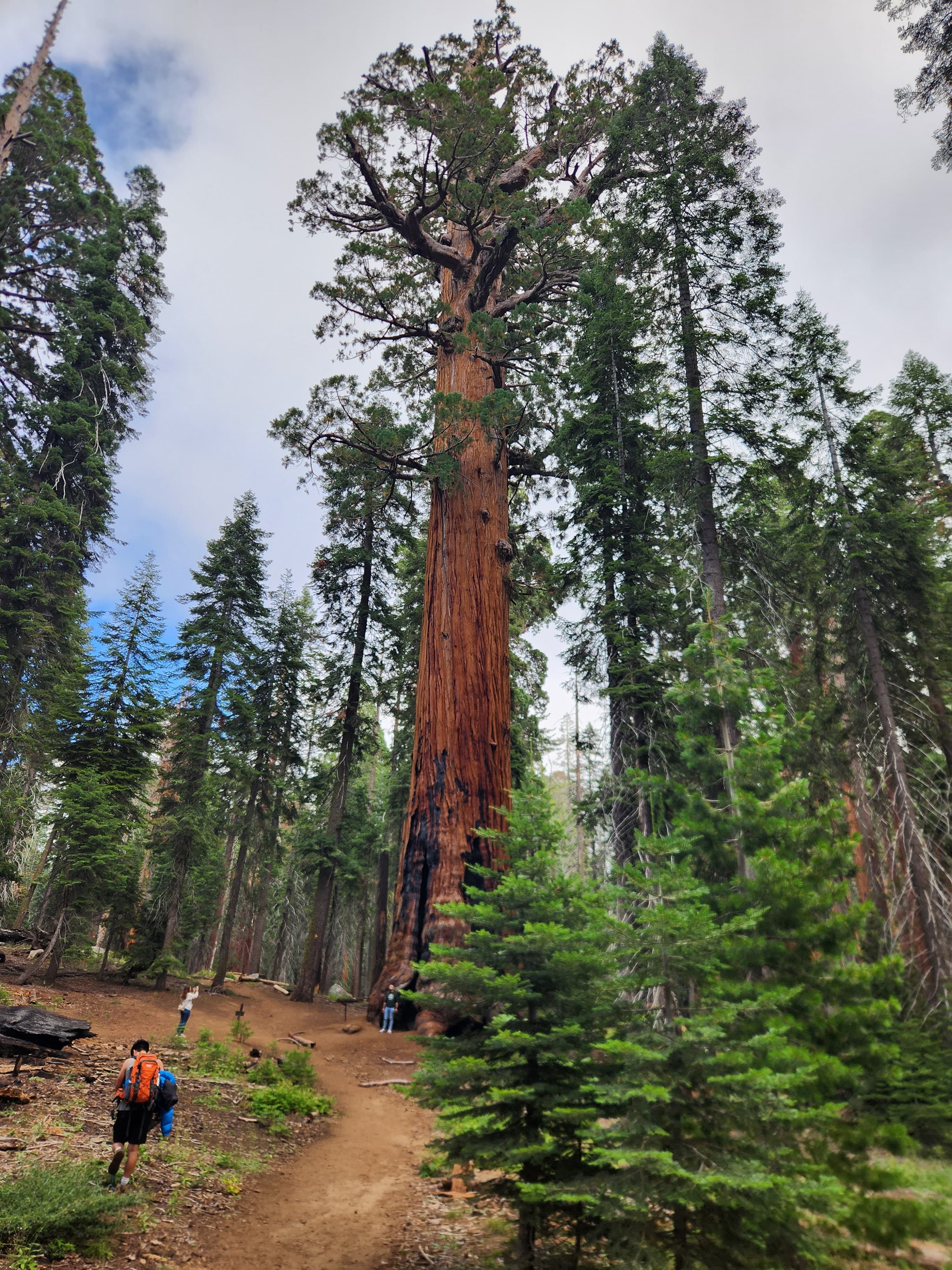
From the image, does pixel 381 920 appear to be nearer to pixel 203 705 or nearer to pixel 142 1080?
pixel 203 705

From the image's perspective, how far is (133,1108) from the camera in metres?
5.62

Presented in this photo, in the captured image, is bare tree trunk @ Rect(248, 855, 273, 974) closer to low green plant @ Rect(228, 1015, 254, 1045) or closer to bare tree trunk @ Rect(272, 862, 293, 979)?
bare tree trunk @ Rect(272, 862, 293, 979)

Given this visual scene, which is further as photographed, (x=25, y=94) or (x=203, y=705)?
(x=203, y=705)

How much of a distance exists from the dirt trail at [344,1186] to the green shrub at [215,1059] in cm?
129

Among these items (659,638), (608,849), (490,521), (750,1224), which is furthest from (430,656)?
(750,1224)

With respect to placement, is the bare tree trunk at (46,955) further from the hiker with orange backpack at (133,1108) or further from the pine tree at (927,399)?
the pine tree at (927,399)

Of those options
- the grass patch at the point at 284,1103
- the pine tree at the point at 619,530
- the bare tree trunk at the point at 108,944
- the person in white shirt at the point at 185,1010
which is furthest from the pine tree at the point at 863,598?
Result: the bare tree trunk at the point at 108,944

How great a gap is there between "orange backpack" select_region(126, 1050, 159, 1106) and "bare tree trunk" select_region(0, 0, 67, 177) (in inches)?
694

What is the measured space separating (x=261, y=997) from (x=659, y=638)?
17.5 meters

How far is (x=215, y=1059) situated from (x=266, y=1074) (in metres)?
1.06

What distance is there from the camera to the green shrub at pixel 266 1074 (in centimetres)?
929

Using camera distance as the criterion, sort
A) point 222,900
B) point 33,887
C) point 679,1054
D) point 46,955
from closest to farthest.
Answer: point 679,1054
point 46,955
point 33,887
point 222,900

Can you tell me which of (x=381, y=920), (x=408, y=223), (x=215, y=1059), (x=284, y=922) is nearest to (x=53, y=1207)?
(x=215, y=1059)

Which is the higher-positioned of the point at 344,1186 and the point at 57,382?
the point at 57,382
